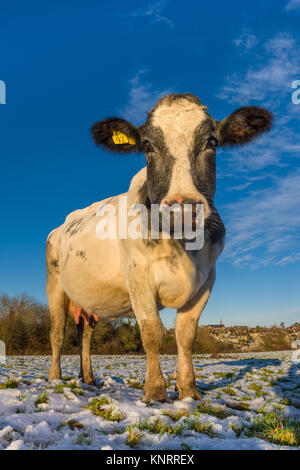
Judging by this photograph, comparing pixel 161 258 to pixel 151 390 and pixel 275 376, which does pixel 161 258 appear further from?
pixel 275 376

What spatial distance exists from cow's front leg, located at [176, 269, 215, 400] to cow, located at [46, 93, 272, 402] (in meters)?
0.01

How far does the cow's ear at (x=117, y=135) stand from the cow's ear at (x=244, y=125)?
1250 mm

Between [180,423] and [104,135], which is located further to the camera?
[104,135]

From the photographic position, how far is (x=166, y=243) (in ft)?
16.0

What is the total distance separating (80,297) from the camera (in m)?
6.64

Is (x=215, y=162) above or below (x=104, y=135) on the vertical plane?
below

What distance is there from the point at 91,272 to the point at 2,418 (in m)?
3.17

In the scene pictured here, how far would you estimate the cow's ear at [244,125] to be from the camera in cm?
537

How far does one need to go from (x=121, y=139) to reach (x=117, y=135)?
0.10 metres

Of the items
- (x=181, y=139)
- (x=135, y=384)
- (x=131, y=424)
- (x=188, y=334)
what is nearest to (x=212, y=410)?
(x=188, y=334)
